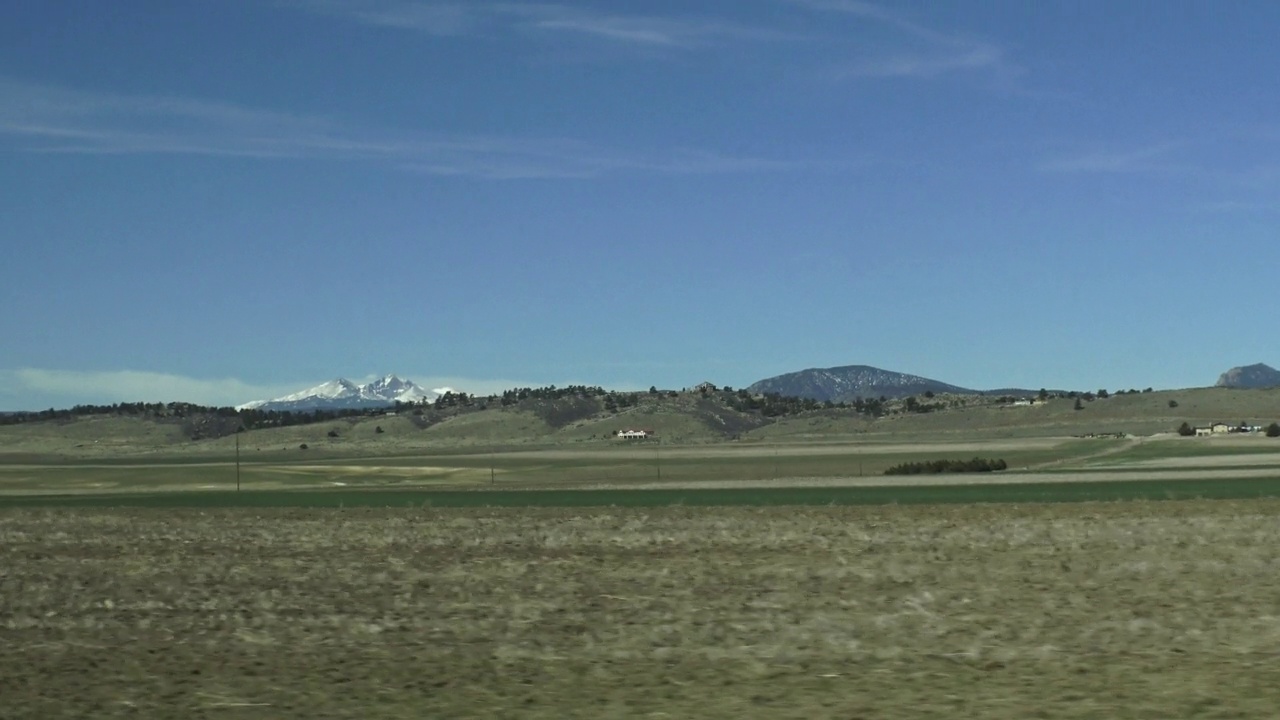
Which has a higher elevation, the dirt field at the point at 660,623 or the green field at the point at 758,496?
the green field at the point at 758,496

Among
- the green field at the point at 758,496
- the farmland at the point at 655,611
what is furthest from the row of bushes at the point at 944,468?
the farmland at the point at 655,611

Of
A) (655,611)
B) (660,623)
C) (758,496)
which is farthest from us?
(758,496)

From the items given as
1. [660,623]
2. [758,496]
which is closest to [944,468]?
[758,496]

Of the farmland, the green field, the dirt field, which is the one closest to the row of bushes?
the green field

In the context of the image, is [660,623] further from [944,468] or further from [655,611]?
[944,468]

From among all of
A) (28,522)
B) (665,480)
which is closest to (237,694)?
(28,522)

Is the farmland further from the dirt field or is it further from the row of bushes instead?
the row of bushes

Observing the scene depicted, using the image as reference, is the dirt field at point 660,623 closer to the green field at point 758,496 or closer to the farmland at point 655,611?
the farmland at point 655,611

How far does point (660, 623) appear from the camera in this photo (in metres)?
22.8

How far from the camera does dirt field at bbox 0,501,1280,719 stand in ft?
55.0

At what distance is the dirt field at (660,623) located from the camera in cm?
1677

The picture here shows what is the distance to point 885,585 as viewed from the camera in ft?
88.4

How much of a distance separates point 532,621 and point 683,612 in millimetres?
2394

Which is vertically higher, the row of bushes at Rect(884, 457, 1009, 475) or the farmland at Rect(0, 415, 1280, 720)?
the row of bushes at Rect(884, 457, 1009, 475)
